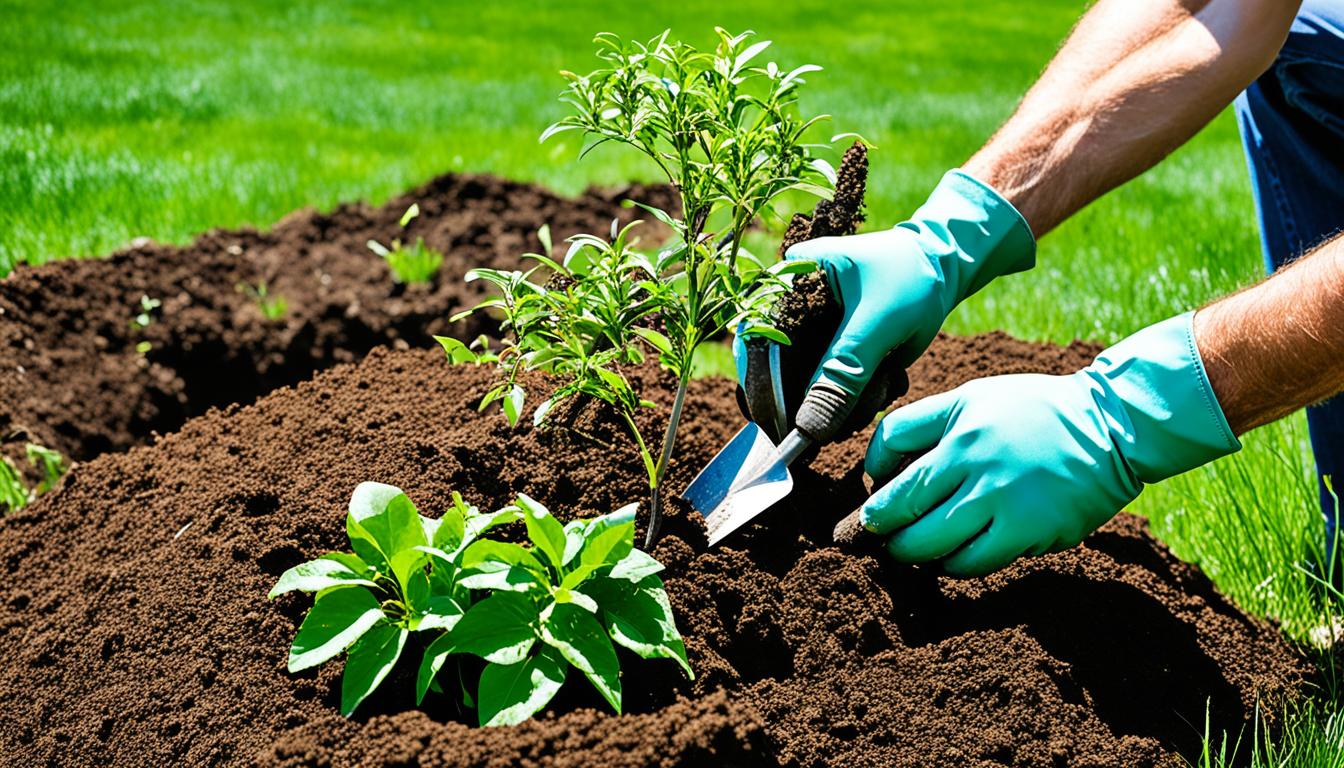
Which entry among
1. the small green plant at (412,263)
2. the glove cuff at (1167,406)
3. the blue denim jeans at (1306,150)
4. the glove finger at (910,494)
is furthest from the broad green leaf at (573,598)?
the small green plant at (412,263)

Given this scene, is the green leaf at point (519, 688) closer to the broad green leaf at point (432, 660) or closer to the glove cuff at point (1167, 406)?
the broad green leaf at point (432, 660)

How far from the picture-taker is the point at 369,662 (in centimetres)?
165

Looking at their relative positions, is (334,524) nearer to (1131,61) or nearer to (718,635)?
(718,635)

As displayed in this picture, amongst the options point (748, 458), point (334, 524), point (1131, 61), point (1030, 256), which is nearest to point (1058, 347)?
point (1030, 256)

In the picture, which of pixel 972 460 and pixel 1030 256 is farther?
Result: pixel 1030 256

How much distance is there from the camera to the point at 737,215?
6.31 ft

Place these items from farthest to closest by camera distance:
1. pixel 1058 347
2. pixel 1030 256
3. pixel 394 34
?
pixel 394 34 < pixel 1058 347 < pixel 1030 256

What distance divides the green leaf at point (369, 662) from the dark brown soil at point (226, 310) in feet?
6.78

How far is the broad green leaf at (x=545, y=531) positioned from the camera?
1.60 m

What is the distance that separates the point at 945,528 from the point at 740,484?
0.39 metres

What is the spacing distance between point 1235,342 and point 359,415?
178 centimetres

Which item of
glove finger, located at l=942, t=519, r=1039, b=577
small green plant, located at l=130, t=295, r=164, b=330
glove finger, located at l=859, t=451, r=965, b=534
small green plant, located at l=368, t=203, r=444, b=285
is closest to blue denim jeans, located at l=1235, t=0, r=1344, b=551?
glove finger, located at l=942, t=519, r=1039, b=577

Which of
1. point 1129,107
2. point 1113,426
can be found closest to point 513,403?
point 1113,426

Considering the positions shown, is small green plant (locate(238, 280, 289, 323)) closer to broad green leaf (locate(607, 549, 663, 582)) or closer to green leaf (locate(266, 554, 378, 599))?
green leaf (locate(266, 554, 378, 599))
